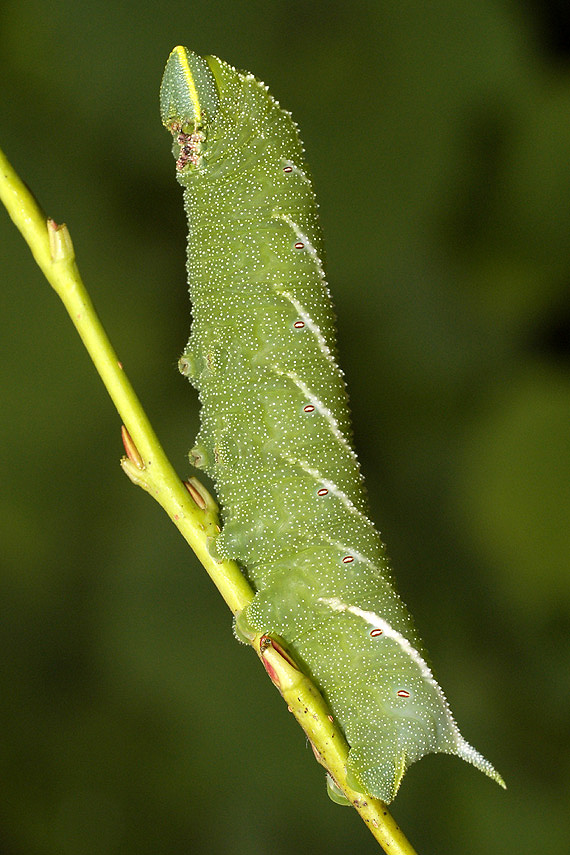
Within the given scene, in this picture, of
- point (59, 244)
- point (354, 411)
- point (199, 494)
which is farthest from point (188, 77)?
point (354, 411)

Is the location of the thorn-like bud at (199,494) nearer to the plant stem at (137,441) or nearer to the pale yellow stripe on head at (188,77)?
the plant stem at (137,441)

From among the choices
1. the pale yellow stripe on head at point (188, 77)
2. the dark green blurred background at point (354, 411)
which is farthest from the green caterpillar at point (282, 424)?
the dark green blurred background at point (354, 411)

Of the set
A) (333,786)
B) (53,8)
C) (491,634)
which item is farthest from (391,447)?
(53,8)

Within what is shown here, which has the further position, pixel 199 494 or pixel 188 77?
pixel 188 77

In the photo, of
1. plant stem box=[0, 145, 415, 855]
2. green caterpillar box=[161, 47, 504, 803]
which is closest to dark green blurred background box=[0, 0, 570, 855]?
green caterpillar box=[161, 47, 504, 803]

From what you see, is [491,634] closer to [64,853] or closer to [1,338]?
[64,853]

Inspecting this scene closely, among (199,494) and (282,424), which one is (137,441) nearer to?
(199,494)

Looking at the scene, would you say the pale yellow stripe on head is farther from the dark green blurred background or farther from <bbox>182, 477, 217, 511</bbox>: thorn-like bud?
the dark green blurred background
